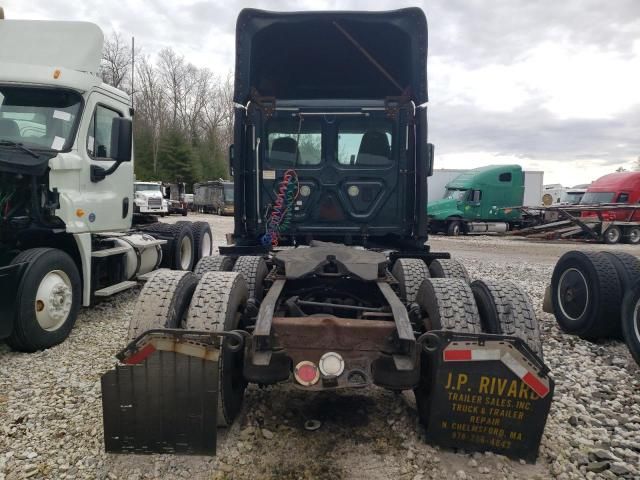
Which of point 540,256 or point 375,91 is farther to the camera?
point 540,256

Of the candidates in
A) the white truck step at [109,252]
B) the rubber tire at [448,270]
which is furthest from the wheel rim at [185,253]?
the rubber tire at [448,270]

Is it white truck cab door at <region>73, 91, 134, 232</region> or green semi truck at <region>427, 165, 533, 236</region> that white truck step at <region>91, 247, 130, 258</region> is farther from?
green semi truck at <region>427, 165, 533, 236</region>

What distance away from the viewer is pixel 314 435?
319 cm

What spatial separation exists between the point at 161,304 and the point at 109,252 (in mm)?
3689

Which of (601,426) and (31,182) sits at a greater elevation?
(31,182)

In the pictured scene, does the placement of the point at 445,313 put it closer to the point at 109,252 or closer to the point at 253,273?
the point at 253,273

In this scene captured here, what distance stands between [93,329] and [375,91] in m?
4.79

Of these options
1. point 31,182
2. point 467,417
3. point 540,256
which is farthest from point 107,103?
point 540,256

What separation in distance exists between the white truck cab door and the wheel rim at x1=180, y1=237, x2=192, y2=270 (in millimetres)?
2202

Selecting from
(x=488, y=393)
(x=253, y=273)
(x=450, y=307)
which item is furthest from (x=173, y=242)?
(x=488, y=393)

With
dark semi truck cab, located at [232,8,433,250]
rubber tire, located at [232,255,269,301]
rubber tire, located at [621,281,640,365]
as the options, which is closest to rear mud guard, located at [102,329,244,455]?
rubber tire, located at [232,255,269,301]

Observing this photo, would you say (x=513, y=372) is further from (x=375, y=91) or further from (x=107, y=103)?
(x=107, y=103)

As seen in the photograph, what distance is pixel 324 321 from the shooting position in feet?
9.48

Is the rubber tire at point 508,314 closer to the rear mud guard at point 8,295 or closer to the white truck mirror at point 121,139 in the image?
the rear mud guard at point 8,295
